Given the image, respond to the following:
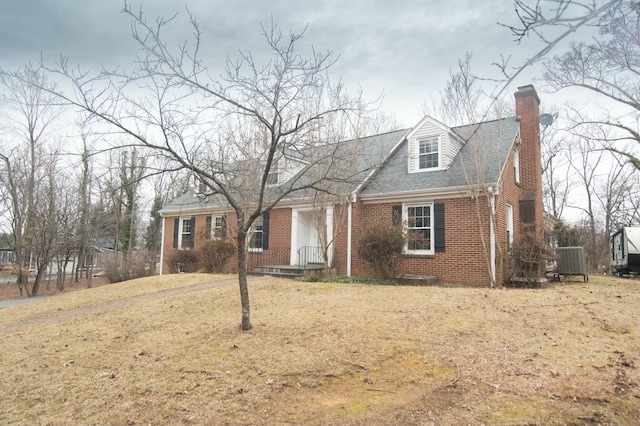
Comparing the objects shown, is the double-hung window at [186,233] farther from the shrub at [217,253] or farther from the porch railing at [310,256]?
the porch railing at [310,256]

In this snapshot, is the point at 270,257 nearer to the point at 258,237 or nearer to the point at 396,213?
the point at 258,237

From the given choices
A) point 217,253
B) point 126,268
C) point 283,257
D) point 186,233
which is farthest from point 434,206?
point 126,268

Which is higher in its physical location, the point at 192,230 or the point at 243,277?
the point at 192,230

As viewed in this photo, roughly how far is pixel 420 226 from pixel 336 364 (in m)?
8.70

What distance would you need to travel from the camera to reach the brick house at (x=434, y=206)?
11375mm

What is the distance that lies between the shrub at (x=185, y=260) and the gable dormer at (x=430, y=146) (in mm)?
10038

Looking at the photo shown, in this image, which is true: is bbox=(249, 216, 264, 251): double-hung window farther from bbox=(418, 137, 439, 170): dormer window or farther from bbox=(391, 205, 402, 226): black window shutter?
bbox=(418, 137, 439, 170): dormer window

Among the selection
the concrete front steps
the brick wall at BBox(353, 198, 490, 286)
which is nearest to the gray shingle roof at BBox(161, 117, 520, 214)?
the brick wall at BBox(353, 198, 490, 286)

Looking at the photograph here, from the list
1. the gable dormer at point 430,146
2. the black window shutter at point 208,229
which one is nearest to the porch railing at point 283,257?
the black window shutter at point 208,229

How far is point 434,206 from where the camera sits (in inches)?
477

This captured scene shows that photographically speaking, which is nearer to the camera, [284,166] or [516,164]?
[284,166]

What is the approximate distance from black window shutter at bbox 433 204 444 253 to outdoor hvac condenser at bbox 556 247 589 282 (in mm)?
4381

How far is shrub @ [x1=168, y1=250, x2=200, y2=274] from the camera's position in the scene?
16734 mm

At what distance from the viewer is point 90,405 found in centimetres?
382
